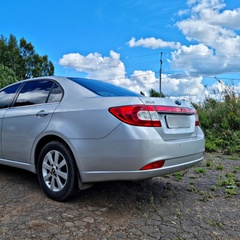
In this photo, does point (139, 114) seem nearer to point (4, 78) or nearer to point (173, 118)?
point (173, 118)

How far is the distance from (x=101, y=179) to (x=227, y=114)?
6.22 meters

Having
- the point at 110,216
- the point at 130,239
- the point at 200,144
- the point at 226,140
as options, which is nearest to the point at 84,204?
the point at 110,216

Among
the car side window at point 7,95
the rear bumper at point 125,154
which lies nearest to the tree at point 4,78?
the car side window at point 7,95

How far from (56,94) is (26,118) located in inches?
21.5

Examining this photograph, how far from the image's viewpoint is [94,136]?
117 inches

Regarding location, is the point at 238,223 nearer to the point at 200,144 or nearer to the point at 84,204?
the point at 200,144

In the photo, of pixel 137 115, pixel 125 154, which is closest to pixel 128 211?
pixel 125 154

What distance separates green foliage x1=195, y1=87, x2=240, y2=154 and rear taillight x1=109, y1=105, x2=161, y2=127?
4.51m

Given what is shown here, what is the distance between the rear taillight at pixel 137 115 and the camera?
9.37 feet

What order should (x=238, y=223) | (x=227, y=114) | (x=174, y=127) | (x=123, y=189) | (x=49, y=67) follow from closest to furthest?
(x=238, y=223)
(x=174, y=127)
(x=123, y=189)
(x=227, y=114)
(x=49, y=67)

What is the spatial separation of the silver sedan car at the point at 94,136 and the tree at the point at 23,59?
114 ft

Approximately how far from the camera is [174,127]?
10.3 feet

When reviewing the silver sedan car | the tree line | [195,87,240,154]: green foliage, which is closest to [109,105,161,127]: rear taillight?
the silver sedan car

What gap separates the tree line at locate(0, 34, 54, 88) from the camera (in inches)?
1420
